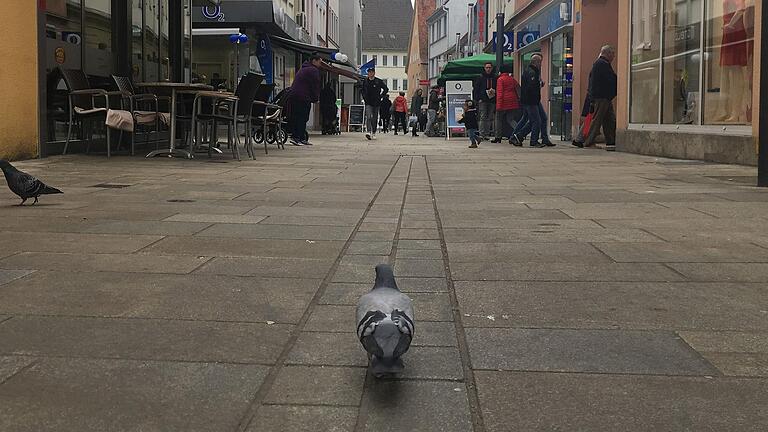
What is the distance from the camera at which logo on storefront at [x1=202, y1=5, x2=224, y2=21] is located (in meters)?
23.5

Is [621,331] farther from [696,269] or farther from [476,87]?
[476,87]

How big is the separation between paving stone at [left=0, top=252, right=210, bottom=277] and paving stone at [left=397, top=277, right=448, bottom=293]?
1.08 meters

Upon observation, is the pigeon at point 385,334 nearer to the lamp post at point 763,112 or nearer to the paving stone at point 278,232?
the paving stone at point 278,232

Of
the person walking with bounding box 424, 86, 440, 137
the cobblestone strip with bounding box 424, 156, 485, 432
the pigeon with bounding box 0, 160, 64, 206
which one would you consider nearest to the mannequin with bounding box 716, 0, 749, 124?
the cobblestone strip with bounding box 424, 156, 485, 432

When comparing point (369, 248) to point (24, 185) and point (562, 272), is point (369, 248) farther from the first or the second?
point (24, 185)

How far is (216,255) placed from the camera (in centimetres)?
466

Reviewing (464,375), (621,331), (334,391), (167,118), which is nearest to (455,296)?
(621,331)

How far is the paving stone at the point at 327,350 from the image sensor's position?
2.77 meters

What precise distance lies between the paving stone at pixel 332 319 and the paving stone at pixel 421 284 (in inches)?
16.5

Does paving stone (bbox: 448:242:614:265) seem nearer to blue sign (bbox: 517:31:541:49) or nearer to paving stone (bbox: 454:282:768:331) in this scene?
paving stone (bbox: 454:282:768:331)

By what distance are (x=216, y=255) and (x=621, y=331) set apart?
2.31m

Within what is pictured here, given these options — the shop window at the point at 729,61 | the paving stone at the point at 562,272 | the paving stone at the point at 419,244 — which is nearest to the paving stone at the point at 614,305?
the paving stone at the point at 562,272

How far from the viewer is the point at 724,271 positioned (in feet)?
14.1

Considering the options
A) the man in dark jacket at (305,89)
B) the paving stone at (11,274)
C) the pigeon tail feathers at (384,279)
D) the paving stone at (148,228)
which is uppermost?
the man in dark jacket at (305,89)
